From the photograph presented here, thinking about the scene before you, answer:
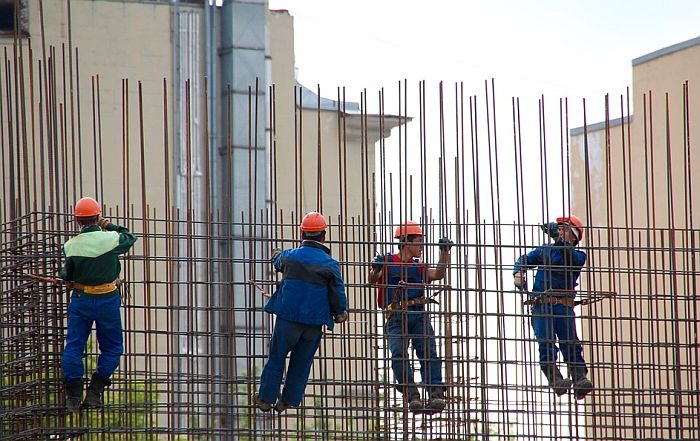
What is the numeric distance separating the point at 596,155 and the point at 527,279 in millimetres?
15710

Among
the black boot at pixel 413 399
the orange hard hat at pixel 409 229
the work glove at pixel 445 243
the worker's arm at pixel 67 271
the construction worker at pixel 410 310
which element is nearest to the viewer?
the worker's arm at pixel 67 271

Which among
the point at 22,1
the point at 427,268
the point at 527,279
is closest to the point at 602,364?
the point at 527,279

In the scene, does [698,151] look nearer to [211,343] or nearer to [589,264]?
[589,264]

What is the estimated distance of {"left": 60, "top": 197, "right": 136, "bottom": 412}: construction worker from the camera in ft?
38.0

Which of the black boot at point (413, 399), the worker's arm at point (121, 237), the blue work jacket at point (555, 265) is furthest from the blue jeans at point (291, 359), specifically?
the blue work jacket at point (555, 265)

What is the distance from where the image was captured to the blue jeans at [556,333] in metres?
12.8

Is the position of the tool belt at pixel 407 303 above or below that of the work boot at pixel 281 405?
above

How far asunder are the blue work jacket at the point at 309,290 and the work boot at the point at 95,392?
5.99 ft

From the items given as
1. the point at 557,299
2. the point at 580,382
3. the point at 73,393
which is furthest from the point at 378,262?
the point at 73,393

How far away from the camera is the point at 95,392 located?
11828mm

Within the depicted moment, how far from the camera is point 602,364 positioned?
12.7 meters

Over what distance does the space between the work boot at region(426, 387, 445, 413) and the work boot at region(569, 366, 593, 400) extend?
145 cm

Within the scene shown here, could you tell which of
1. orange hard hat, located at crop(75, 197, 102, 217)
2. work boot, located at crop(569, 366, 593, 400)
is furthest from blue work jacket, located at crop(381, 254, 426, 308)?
orange hard hat, located at crop(75, 197, 102, 217)

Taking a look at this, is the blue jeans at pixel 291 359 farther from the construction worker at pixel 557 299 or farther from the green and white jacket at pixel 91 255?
the construction worker at pixel 557 299
